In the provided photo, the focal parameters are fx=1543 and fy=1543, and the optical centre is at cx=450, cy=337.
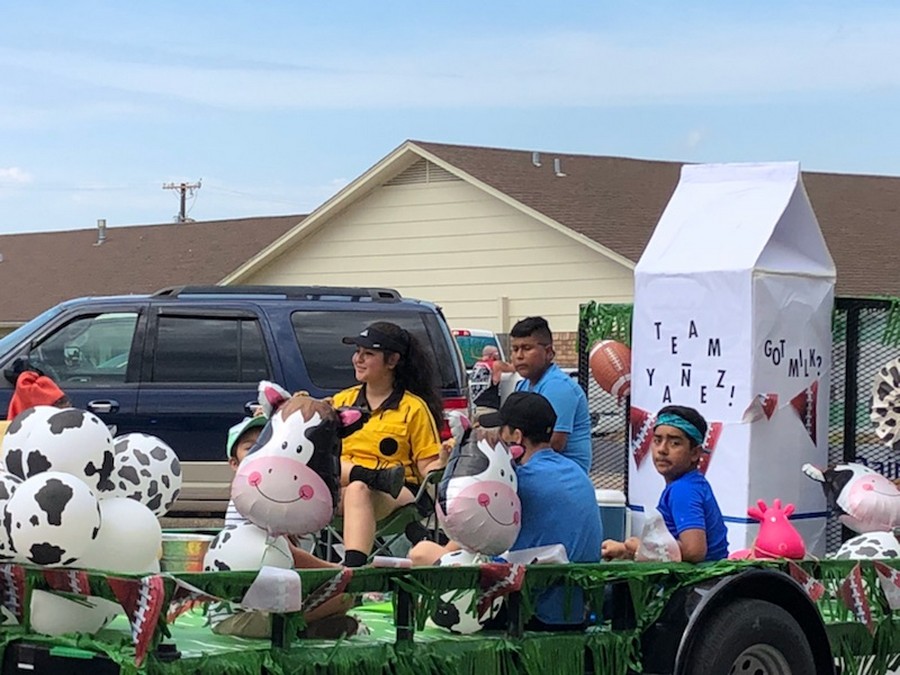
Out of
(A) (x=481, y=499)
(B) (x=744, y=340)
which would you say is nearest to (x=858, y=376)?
(B) (x=744, y=340)

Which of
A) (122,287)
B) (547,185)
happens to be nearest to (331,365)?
(547,185)

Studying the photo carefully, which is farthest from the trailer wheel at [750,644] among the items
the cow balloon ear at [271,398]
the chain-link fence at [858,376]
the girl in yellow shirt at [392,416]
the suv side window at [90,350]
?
the suv side window at [90,350]

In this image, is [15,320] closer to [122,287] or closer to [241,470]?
[122,287]

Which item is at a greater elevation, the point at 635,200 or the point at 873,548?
the point at 635,200

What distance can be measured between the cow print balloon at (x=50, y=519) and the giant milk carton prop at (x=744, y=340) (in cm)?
394

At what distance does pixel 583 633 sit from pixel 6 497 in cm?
188

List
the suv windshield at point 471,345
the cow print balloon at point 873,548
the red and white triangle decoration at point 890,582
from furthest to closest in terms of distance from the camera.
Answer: the suv windshield at point 471,345
the cow print balloon at point 873,548
the red and white triangle decoration at point 890,582

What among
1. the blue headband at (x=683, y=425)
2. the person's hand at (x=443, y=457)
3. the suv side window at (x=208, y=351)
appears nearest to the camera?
the blue headband at (x=683, y=425)

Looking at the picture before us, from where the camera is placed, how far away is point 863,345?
7.99 m

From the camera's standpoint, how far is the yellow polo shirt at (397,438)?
6809 millimetres

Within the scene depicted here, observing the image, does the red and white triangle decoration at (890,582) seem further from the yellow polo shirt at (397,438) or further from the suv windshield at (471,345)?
the suv windshield at (471,345)

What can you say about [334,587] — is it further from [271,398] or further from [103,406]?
[103,406]

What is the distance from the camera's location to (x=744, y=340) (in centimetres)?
748

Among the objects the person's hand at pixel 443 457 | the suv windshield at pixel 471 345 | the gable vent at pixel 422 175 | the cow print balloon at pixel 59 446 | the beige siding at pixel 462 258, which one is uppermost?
the gable vent at pixel 422 175
